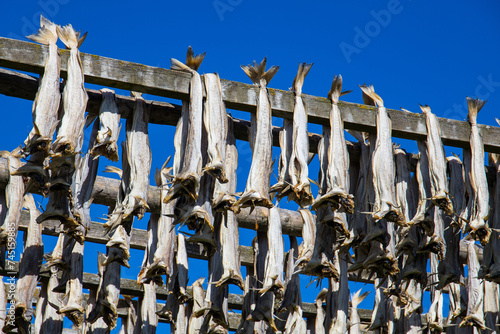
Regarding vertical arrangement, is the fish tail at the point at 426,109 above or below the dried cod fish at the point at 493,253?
above

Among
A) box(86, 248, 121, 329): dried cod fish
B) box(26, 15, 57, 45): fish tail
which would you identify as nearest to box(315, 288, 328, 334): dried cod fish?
box(86, 248, 121, 329): dried cod fish

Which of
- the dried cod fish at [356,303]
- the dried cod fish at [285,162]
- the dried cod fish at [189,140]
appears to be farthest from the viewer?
the dried cod fish at [356,303]

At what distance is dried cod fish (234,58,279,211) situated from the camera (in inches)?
166

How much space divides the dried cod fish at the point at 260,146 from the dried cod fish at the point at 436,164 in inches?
47.6

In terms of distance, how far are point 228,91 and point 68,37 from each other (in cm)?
106

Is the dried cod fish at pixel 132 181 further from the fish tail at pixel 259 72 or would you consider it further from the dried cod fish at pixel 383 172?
the dried cod fish at pixel 383 172

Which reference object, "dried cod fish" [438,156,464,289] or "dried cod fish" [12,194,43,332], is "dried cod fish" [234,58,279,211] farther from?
"dried cod fish" [12,194,43,332]

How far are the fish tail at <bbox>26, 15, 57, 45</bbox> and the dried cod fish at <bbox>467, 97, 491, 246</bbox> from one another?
119 inches

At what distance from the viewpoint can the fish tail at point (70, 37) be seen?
14.0 feet

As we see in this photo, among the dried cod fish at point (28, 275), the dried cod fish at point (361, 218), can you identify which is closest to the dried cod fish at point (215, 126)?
the dried cod fish at point (361, 218)

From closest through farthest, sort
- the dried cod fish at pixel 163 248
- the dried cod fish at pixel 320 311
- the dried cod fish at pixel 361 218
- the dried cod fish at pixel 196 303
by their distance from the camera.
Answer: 1. the dried cod fish at pixel 163 248
2. the dried cod fish at pixel 361 218
3. the dried cod fish at pixel 196 303
4. the dried cod fish at pixel 320 311

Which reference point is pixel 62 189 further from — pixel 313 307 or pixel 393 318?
pixel 313 307

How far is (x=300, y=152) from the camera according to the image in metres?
4.46

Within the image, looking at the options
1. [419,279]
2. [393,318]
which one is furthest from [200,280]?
[419,279]
